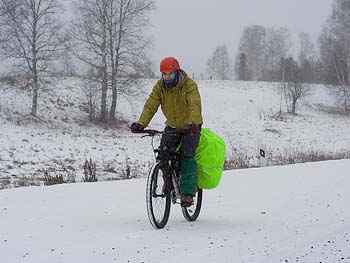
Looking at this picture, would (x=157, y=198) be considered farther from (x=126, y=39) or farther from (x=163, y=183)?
(x=126, y=39)

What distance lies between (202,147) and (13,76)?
2849cm

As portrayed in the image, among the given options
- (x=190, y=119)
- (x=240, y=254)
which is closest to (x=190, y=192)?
(x=190, y=119)

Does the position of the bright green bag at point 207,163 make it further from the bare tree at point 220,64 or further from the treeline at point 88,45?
the bare tree at point 220,64

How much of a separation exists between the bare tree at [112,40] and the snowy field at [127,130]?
6.15 feet

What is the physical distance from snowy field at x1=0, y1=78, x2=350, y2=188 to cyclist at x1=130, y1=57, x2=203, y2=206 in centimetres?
754

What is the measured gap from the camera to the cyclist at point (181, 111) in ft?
16.9

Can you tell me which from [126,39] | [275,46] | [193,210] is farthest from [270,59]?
[193,210]

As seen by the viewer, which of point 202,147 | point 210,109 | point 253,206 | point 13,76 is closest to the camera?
point 202,147

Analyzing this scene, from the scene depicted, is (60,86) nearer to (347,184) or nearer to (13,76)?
(13,76)

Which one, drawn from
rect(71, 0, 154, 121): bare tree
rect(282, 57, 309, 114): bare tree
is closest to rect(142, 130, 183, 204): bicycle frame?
rect(71, 0, 154, 121): bare tree

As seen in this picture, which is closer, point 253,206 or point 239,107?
point 253,206

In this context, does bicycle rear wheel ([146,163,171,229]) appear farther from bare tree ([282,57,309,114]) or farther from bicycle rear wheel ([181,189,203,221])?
bare tree ([282,57,309,114])

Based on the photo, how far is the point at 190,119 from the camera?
16.5ft

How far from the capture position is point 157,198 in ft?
17.0
